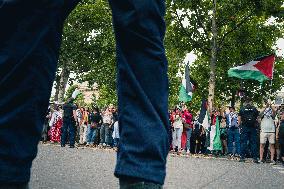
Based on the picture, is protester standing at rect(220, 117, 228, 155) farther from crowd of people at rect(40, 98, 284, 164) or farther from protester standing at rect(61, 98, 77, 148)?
protester standing at rect(61, 98, 77, 148)

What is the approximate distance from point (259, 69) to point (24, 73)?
19.4 m

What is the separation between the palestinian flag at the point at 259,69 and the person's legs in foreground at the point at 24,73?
19.1 metres

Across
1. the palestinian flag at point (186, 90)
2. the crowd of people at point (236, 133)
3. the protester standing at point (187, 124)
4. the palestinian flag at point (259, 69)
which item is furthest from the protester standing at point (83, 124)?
the palestinian flag at point (259, 69)

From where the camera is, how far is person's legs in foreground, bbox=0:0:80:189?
1.66 metres

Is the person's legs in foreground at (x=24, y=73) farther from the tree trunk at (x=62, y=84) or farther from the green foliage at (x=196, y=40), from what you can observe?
the tree trunk at (x=62, y=84)

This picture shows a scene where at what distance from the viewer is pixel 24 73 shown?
172cm

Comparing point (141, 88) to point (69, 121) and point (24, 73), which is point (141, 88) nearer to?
point (24, 73)

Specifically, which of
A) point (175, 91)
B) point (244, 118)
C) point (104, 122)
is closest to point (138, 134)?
point (244, 118)

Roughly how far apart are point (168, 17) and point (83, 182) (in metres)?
23.4

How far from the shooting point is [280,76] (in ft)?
154

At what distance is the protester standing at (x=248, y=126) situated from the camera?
15617mm


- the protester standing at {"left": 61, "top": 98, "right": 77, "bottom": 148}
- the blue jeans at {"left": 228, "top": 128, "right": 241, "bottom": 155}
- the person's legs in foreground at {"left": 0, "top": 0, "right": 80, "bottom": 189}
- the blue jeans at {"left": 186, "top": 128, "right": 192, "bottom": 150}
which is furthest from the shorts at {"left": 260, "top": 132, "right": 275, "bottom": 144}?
the person's legs in foreground at {"left": 0, "top": 0, "right": 80, "bottom": 189}

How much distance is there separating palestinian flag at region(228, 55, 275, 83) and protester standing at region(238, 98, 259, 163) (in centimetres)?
442

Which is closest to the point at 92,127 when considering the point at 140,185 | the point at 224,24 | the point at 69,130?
the point at 69,130
